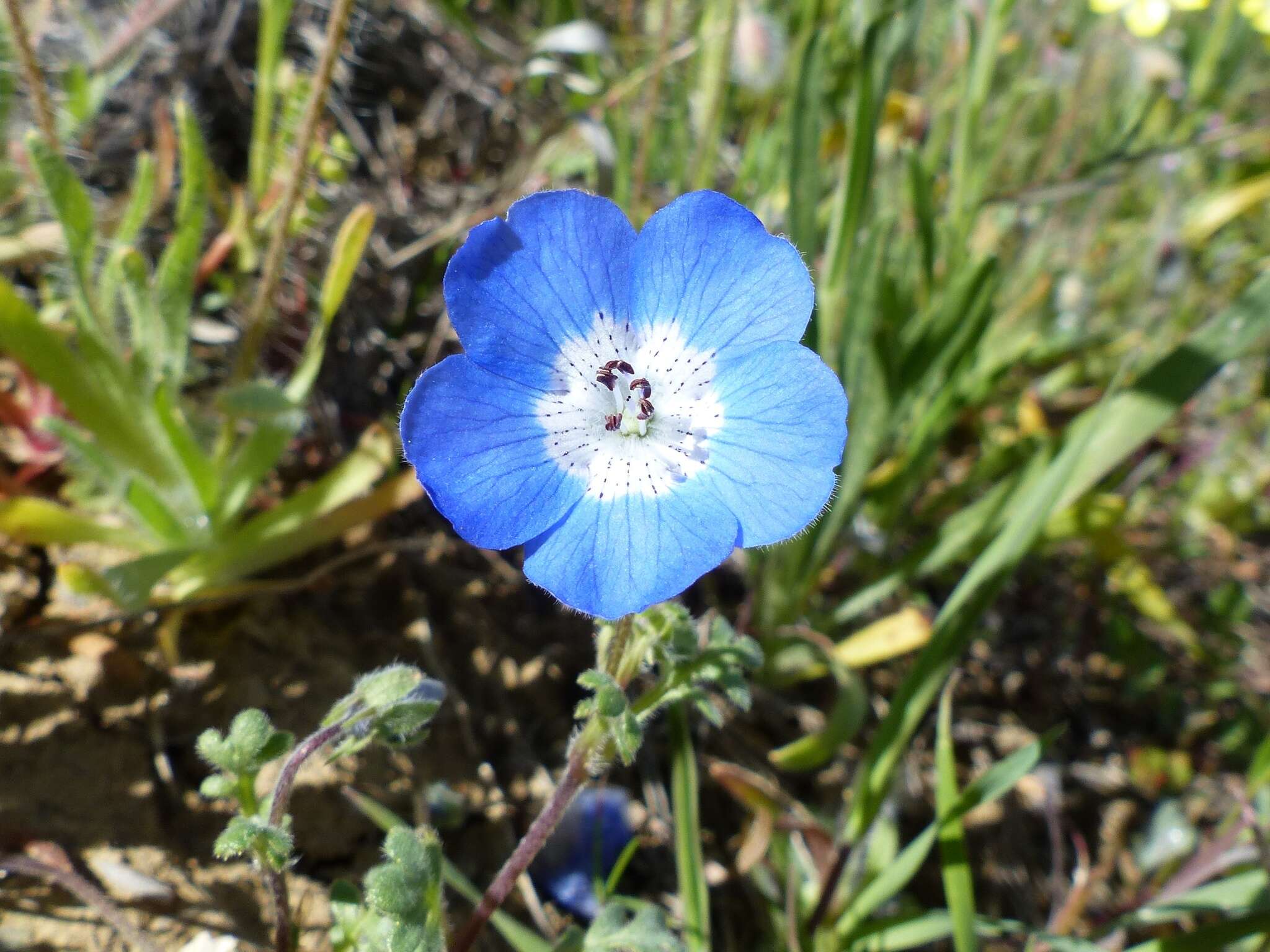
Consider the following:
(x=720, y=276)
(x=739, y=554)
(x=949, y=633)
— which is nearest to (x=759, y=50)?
(x=739, y=554)

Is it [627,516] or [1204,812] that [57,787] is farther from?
[1204,812]

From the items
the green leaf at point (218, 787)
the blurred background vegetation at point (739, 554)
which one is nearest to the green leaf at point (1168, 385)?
the blurred background vegetation at point (739, 554)

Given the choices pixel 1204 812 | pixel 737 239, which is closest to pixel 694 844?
pixel 737 239

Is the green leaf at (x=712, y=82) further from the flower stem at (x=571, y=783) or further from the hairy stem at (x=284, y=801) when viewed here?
the hairy stem at (x=284, y=801)

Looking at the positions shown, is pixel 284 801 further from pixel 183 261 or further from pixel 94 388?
pixel 183 261

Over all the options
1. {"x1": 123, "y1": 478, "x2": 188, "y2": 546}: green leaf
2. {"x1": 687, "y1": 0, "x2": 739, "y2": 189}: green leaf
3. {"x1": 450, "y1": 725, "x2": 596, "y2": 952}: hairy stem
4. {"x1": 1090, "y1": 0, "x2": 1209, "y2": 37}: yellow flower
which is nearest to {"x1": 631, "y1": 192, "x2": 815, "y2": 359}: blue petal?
{"x1": 450, "y1": 725, "x2": 596, "y2": 952}: hairy stem
